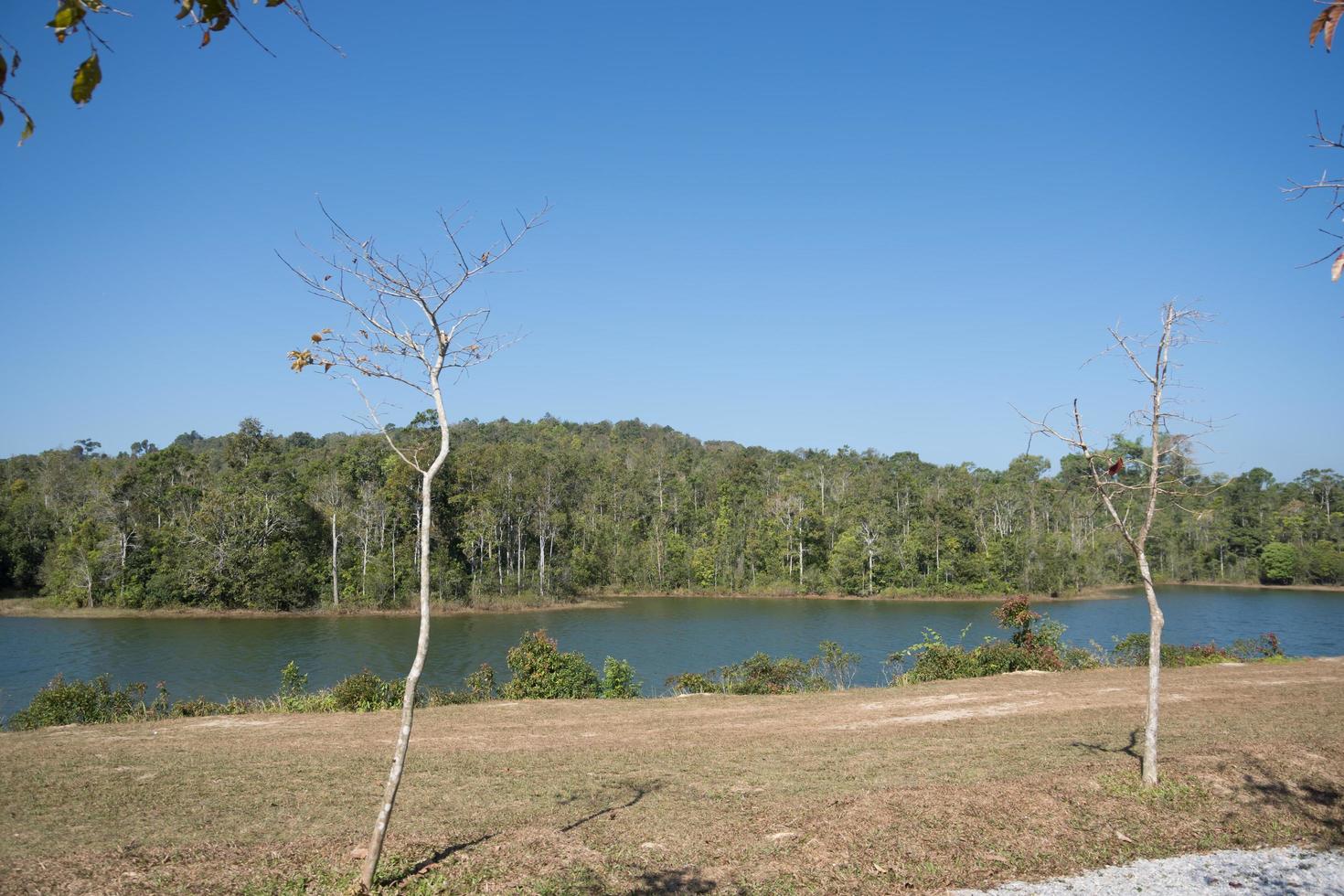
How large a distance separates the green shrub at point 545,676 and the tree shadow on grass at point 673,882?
13.0 metres

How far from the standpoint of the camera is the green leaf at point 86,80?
210cm

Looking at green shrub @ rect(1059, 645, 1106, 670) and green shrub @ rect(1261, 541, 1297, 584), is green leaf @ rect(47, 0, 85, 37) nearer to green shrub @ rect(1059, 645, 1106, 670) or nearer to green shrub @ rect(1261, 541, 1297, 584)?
green shrub @ rect(1059, 645, 1106, 670)

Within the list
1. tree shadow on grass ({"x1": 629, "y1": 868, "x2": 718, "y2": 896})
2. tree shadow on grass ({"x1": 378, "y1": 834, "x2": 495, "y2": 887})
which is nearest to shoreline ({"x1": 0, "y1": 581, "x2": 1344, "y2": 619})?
tree shadow on grass ({"x1": 629, "y1": 868, "x2": 718, "y2": 896})

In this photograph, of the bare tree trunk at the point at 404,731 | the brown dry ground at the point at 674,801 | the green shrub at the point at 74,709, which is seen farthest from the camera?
the green shrub at the point at 74,709

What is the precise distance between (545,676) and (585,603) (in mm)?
42021

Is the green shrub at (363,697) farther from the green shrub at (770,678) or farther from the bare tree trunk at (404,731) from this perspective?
the bare tree trunk at (404,731)

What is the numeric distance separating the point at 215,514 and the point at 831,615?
40.1m

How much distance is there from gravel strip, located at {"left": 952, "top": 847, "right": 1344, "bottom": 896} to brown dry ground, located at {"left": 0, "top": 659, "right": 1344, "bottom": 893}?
180 mm

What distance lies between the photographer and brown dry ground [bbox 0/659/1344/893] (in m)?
5.85

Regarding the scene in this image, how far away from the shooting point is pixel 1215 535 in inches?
3007

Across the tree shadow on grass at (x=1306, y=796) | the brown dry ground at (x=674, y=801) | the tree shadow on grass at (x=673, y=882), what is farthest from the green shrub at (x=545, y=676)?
the tree shadow on grass at (x=1306, y=796)

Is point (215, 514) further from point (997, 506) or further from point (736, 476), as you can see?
point (997, 506)

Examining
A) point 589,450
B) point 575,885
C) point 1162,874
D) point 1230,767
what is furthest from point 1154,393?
point 589,450

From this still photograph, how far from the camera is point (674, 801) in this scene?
8102mm
